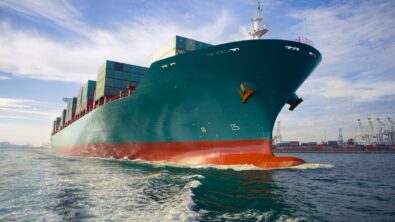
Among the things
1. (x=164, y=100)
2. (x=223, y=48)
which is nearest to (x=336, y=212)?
(x=223, y=48)

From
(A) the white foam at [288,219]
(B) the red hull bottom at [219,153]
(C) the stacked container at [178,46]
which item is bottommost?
(A) the white foam at [288,219]

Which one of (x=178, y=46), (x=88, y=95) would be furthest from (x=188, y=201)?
(x=88, y=95)

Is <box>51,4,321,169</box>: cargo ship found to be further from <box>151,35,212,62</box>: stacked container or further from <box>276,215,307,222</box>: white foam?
<box>276,215,307,222</box>: white foam

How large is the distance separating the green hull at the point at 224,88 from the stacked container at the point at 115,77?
12.1 m

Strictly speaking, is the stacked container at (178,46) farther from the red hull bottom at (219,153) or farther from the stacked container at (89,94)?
the stacked container at (89,94)

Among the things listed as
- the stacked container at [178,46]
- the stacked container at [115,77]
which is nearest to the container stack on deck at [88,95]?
the stacked container at [115,77]

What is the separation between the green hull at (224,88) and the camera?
16.5 meters

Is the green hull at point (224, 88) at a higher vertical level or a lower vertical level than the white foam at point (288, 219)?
higher

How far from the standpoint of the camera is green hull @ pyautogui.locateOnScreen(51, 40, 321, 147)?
54.3 ft

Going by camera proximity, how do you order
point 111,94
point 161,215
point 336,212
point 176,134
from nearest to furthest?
1. point 161,215
2. point 336,212
3. point 176,134
4. point 111,94

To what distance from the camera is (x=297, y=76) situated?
17688 millimetres

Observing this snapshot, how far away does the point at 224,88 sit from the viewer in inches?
682

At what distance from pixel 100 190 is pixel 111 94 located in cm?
2212

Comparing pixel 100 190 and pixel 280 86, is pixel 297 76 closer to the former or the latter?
pixel 280 86
